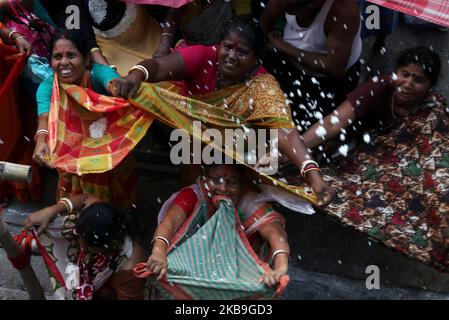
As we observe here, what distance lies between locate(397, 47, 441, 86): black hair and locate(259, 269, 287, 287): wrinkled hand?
1411 mm

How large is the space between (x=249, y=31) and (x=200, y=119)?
50 centimetres

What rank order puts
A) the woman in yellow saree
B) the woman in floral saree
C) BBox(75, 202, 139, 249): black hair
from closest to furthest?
BBox(75, 202, 139, 249): black hair
the woman in yellow saree
the woman in floral saree

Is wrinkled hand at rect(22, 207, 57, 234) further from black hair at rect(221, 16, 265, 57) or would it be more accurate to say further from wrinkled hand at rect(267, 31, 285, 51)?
wrinkled hand at rect(267, 31, 285, 51)

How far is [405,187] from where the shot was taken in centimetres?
509

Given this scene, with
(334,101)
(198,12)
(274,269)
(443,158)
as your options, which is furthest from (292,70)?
(274,269)

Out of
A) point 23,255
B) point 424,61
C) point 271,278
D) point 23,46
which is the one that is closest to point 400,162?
point 424,61

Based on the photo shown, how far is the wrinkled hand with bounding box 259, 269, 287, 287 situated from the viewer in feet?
14.3

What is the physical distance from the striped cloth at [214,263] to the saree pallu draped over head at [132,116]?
1.03ft

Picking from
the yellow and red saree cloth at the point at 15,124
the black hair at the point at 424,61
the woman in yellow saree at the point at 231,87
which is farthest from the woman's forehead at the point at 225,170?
the yellow and red saree cloth at the point at 15,124

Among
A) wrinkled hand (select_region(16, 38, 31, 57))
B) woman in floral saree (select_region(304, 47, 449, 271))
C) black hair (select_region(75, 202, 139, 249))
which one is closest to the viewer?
A: black hair (select_region(75, 202, 139, 249))

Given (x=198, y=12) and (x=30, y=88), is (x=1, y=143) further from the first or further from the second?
(x=198, y=12)

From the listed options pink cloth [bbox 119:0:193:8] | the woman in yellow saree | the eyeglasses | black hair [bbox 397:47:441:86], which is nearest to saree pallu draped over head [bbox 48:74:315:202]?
the woman in yellow saree

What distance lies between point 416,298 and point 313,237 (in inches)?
25.3

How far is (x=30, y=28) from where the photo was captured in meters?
5.53
